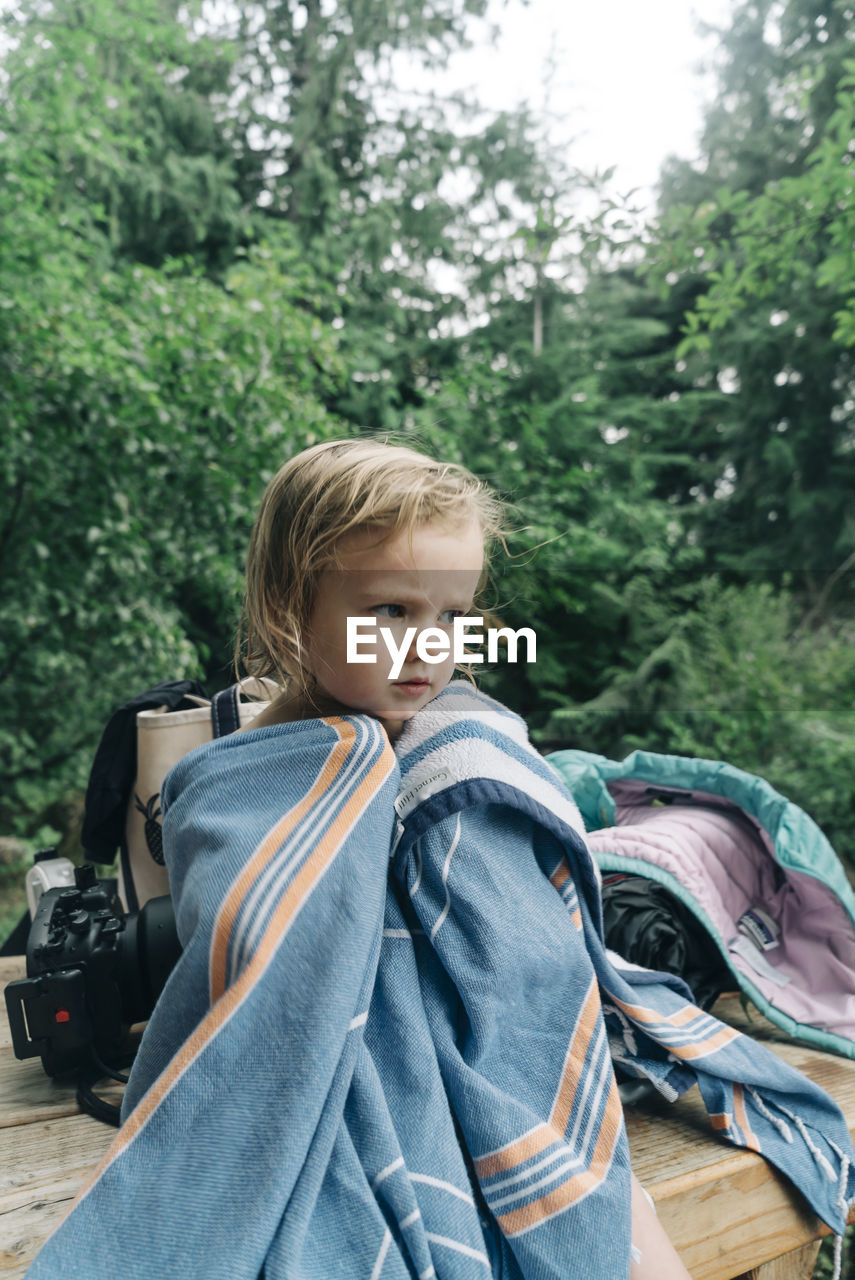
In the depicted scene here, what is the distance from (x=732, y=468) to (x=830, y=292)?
5.61 ft

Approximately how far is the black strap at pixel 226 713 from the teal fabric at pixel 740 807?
25.0 inches

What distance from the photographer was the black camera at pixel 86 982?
1.06 meters

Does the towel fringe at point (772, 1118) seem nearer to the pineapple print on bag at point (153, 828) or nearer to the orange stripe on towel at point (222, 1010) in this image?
the orange stripe on towel at point (222, 1010)

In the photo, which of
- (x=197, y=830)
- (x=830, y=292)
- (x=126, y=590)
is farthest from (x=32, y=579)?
(x=830, y=292)

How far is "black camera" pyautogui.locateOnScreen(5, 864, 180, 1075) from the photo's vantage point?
1.06m

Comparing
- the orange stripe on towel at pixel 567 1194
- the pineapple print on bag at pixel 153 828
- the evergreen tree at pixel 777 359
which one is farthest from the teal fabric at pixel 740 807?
the evergreen tree at pixel 777 359

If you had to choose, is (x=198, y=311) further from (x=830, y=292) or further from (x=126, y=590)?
(x=830, y=292)

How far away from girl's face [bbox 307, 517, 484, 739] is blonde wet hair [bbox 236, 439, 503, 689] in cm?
1

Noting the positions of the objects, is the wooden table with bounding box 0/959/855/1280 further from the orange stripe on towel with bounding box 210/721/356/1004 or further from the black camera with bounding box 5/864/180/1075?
the orange stripe on towel with bounding box 210/721/356/1004

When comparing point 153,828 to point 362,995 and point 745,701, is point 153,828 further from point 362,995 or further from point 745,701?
point 745,701

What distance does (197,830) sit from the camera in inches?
32.4

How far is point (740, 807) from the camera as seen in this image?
1.49 meters

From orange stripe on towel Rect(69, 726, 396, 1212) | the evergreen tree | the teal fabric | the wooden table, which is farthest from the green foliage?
orange stripe on towel Rect(69, 726, 396, 1212)

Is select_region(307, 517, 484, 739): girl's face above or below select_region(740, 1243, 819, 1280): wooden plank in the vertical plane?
above
